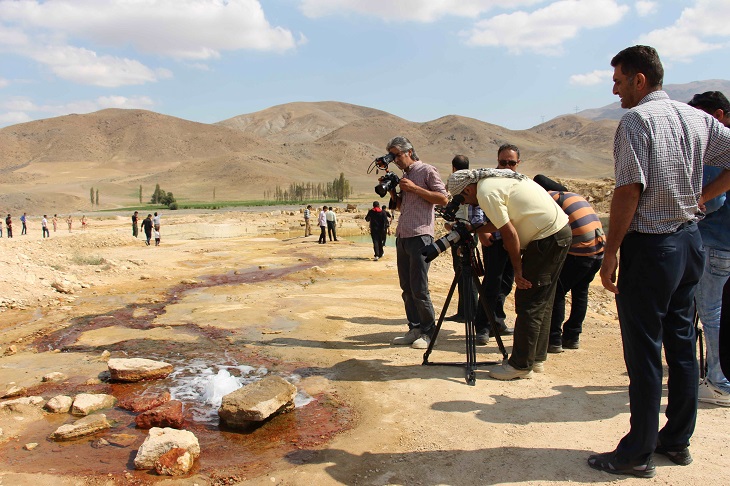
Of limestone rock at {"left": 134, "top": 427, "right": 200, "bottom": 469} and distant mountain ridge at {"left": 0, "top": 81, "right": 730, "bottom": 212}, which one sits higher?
distant mountain ridge at {"left": 0, "top": 81, "right": 730, "bottom": 212}

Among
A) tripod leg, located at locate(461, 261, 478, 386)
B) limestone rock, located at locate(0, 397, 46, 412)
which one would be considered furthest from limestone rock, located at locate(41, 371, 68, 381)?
tripod leg, located at locate(461, 261, 478, 386)

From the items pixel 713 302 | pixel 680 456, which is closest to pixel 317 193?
pixel 713 302

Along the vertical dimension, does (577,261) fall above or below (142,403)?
above

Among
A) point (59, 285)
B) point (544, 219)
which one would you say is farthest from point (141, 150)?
point (544, 219)

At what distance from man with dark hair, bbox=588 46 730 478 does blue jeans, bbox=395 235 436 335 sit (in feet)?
8.48

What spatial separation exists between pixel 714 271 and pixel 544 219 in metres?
1.12

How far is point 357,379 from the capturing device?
190 inches

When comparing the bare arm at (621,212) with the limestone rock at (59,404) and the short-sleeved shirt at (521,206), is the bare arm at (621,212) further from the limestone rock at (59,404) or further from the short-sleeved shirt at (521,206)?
the limestone rock at (59,404)

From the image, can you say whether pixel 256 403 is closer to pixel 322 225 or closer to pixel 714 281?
pixel 714 281

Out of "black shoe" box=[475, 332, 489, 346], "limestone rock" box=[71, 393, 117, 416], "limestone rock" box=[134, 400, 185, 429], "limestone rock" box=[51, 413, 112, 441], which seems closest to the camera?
"limestone rock" box=[51, 413, 112, 441]

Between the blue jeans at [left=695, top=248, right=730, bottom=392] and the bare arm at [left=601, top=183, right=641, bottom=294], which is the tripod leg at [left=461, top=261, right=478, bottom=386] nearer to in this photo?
the blue jeans at [left=695, top=248, right=730, bottom=392]

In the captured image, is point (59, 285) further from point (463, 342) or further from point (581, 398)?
point (581, 398)

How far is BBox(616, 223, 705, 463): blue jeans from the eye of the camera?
9.18ft

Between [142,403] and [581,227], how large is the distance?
160 inches
